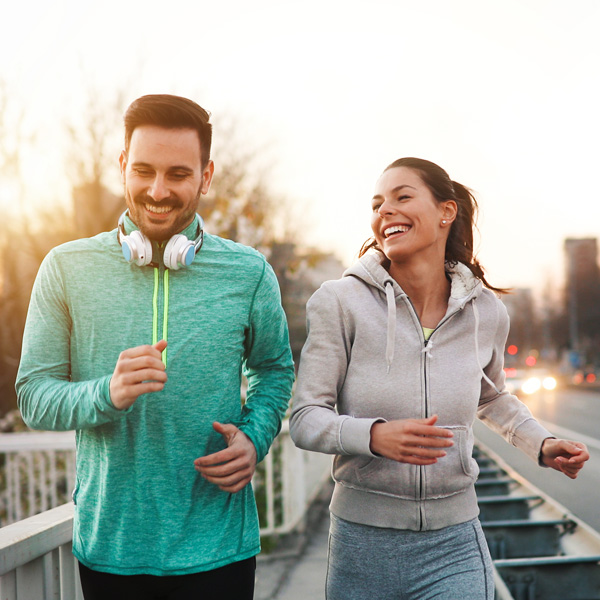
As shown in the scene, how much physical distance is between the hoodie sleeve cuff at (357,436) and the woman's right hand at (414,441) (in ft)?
0.16

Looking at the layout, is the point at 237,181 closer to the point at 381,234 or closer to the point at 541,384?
the point at 381,234

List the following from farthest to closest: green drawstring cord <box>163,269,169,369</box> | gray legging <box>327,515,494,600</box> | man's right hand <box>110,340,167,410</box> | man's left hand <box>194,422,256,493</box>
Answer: gray legging <box>327,515,494,600</box>
green drawstring cord <box>163,269,169,369</box>
man's left hand <box>194,422,256,493</box>
man's right hand <box>110,340,167,410</box>

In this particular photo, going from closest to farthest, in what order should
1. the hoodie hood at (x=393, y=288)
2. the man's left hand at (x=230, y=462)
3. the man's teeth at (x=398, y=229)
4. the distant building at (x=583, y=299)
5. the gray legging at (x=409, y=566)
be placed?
the man's left hand at (x=230, y=462) → the gray legging at (x=409, y=566) → the hoodie hood at (x=393, y=288) → the man's teeth at (x=398, y=229) → the distant building at (x=583, y=299)

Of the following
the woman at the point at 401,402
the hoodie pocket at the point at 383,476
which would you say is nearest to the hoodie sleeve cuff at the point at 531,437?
the woman at the point at 401,402

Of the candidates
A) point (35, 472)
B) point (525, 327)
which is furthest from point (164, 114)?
point (525, 327)

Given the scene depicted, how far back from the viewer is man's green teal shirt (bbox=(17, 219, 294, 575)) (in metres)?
2.09

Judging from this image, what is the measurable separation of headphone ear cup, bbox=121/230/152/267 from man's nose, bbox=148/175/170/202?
0.13 meters

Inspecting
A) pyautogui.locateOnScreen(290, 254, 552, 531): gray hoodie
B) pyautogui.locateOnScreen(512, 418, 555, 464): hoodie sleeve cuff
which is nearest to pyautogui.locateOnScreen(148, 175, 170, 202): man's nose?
pyautogui.locateOnScreen(290, 254, 552, 531): gray hoodie

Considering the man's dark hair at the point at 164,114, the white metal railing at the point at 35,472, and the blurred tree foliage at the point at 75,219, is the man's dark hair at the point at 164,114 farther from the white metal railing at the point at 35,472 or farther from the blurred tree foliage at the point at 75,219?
the blurred tree foliage at the point at 75,219

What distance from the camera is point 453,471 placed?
246 centimetres

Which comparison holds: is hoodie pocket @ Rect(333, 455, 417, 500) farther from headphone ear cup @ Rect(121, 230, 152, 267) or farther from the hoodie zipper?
headphone ear cup @ Rect(121, 230, 152, 267)

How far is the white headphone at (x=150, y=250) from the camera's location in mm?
2146

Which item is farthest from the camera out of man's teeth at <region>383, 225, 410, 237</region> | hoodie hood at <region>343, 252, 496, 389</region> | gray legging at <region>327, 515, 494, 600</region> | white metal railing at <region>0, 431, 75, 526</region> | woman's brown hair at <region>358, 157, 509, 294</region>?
white metal railing at <region>0, 431, 75, 526</region>

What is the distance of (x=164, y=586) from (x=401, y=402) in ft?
3.26
